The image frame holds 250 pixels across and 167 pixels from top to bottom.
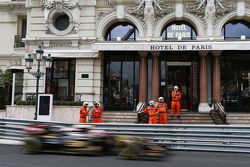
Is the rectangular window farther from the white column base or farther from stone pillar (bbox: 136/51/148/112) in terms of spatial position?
the white column base

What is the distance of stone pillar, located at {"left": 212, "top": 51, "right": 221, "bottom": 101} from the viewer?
21.0 meters

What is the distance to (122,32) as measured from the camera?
23.2 meters

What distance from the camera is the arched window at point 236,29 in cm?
2213

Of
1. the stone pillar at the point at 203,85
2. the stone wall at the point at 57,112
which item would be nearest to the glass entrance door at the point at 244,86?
the stone pillar at the point at 203,85

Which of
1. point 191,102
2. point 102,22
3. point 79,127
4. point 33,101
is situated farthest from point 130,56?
point 79,127

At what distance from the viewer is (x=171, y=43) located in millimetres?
19984

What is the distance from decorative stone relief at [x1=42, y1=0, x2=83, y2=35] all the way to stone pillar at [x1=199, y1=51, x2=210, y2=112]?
863 centimetres

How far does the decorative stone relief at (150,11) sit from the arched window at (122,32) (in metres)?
1.23

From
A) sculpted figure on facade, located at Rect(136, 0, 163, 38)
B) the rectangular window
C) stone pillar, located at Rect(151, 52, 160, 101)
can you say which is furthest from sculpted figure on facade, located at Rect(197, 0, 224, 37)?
the rectangular window

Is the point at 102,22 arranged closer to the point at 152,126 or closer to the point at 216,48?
the point at 216,48

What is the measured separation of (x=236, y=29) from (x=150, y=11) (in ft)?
19.7

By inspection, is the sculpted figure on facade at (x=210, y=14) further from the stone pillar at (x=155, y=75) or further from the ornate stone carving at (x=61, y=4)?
the ornate stone carving at (x=61, y=4)

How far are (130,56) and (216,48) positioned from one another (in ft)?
19.9

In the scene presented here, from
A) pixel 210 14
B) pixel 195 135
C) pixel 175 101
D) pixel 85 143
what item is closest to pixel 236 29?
pixel 210 14
